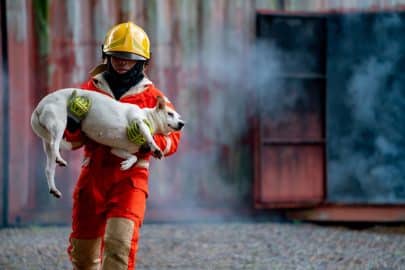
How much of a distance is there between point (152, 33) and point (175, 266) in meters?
2.88

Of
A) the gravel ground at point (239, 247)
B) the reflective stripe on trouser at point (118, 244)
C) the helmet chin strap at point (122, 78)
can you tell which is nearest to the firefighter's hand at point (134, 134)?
the helmet chin strap at point (122, 78)

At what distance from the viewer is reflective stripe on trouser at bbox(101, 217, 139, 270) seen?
13.5 ft

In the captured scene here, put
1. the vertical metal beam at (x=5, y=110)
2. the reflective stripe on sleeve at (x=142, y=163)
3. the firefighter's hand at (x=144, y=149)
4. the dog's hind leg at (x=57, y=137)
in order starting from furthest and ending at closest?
the vertical metal beam at (x=5, y=110), the reflective stripe on sleeve at (x=142, y=163), the firefighter's hand at (x=144, y=149), the dog's hind leg at (x=57, y=137)

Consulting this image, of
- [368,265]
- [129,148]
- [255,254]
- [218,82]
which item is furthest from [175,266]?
[218,82]

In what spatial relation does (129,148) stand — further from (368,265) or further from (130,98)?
(368,265)

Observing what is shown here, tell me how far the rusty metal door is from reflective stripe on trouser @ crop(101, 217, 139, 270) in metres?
3.95

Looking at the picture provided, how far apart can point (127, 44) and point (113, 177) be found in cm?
76

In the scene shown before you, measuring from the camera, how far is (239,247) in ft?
22.3

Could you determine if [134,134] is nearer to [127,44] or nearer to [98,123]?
[98,123]

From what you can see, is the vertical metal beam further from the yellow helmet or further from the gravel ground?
the yellow helmet

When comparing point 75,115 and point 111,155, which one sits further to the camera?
point 111,155

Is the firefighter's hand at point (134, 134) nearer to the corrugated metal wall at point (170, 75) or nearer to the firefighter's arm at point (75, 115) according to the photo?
the firefighter's arm at point (75, 115)

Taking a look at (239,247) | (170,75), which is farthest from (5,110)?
(239,247)

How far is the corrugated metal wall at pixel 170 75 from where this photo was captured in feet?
25.5
